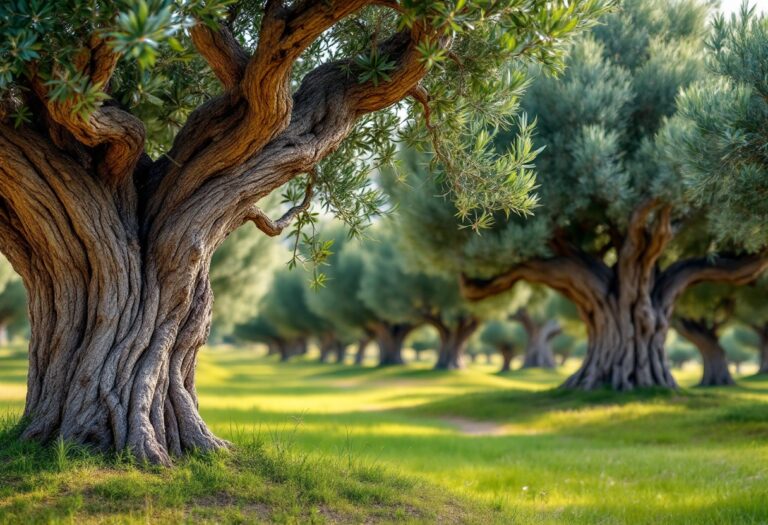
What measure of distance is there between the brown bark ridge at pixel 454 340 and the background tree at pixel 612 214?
78.2ft

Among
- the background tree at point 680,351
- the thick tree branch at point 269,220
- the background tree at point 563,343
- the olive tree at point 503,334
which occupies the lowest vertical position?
the background tree at point 680,351

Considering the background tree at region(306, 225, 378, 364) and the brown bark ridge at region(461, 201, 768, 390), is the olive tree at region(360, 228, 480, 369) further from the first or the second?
the brown bark ridge at region(461, 201, 768, 390)

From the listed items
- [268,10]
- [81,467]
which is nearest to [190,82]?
[268,10]

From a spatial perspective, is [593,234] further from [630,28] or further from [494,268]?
[630,28]

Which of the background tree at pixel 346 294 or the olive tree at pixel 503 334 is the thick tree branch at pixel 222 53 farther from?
the olive tree at pixel 503 334

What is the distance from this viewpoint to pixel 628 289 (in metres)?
21.2

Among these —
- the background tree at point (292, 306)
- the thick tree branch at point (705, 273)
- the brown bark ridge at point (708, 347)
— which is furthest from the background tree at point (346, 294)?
the thick tree branch at point (705, 273)

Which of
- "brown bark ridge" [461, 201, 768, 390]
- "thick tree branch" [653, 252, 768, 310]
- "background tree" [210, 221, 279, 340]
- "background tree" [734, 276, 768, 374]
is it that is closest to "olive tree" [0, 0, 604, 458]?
"brown bark ridge" [461, 201, 768, 390]

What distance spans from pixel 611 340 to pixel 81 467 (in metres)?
18.2

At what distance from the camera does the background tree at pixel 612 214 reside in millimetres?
18906

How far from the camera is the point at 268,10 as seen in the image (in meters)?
6.41

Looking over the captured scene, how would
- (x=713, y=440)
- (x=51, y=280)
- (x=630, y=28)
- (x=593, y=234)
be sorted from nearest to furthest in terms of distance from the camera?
1. (x=51, y=280)
2. (x=713, y=440)
3. (x=630, y=28)
4. (x=593, y=234)

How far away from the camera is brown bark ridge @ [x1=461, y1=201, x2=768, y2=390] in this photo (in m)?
21.0

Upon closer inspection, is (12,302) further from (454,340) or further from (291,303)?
(291,303)
